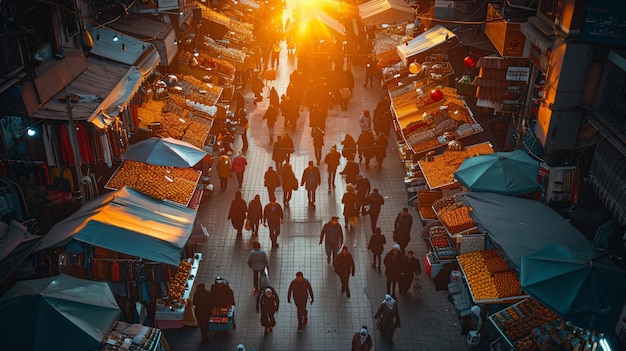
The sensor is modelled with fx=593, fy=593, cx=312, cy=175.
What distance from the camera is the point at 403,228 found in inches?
582

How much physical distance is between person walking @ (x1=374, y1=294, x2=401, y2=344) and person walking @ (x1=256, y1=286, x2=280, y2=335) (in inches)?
83.4

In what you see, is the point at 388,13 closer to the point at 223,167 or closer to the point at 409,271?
the point at 223,167

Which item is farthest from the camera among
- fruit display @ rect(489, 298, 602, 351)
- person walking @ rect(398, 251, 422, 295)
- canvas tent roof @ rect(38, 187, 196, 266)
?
person walking @ rect(398, 251, 422, 295)

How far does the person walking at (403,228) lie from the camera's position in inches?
578

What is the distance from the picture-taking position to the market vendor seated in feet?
40.7

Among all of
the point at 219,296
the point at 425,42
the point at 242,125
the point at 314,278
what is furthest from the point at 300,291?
the point at 425,42

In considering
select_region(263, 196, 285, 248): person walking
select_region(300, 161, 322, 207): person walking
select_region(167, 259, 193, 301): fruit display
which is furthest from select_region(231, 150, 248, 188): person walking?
select_region(167, 259, 193, 301): fruit display

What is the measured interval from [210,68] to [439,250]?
13.7 metres

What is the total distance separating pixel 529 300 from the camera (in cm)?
1172

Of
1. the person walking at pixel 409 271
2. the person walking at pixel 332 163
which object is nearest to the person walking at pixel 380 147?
the person walking at pixel 332 163

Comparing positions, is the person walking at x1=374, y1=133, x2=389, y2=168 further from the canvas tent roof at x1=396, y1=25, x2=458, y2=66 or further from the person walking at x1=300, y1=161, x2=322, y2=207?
the canvas tent roof at x1=396, y1=25, x2=458, y2=66

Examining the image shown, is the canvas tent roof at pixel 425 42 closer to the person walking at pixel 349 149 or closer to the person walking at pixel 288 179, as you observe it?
the person walking at pixel 349 149

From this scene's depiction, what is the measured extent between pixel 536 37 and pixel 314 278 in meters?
8.12

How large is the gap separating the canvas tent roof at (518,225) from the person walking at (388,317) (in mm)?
2405
